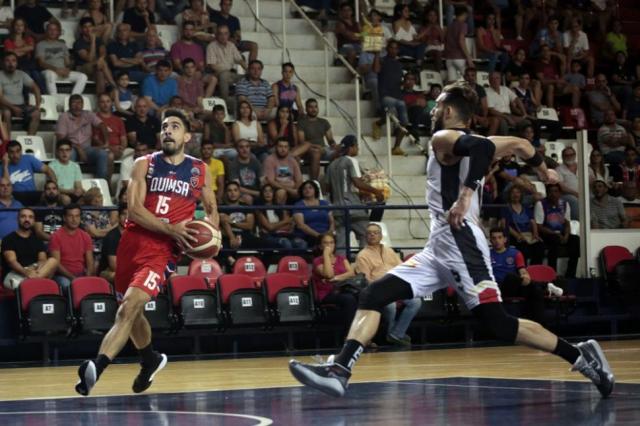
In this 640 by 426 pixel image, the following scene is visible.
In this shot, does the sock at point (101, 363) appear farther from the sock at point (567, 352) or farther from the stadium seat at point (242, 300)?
the stadium seat at point (242, 300)

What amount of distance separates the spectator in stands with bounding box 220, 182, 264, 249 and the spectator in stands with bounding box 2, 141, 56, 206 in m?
2.21

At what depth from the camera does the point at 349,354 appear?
7.91m

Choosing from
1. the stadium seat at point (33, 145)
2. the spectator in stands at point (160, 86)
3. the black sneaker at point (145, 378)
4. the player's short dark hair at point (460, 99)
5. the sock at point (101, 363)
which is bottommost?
the black sneaker at point (145, 378)

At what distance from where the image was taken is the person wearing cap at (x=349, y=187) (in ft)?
57.9

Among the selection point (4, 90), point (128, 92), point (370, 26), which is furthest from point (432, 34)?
point (4, 90)

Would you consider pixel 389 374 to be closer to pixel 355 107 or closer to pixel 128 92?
pixel 128 92

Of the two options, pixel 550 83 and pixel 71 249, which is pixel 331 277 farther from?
pixel 550 83

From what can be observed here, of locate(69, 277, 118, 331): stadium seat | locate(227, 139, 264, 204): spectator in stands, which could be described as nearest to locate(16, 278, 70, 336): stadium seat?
locate(69, 277, 118, 331): stadium seat

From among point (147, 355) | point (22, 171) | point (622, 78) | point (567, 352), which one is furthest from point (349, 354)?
point (622, 78)

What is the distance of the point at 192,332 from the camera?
51.2 feet

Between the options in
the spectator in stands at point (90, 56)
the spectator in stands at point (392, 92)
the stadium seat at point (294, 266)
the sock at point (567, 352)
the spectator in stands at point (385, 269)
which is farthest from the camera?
the spectator in stands at point (392, 92)

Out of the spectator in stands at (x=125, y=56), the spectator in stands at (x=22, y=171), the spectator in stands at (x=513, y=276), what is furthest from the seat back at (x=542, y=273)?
the spectator in stands at (x=22, y=171)

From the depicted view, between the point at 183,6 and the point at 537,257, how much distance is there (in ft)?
22.4

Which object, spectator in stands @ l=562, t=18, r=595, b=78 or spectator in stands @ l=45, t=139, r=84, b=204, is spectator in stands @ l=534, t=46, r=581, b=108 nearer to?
spectator in stands @ l=562, t=18, r=595, b=78
